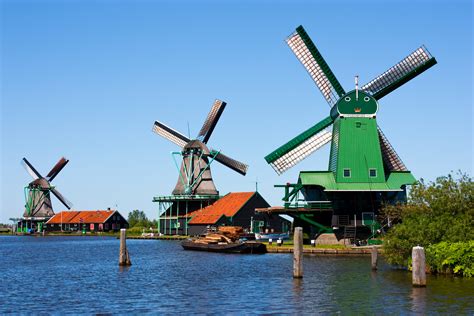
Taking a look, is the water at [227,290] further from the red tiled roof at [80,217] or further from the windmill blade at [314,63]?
the red tiled roof at [80,217]

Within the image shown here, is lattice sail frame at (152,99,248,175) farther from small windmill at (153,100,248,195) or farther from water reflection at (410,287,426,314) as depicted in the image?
water reflection at (410,287,426,314)

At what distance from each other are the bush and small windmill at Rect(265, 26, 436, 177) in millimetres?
26495

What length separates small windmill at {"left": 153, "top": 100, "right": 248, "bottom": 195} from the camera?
10575 cm

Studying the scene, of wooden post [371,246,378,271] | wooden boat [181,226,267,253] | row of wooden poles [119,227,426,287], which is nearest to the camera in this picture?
row of wooden poles [119,227,426,287]

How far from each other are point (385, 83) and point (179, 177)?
46687 millimetres

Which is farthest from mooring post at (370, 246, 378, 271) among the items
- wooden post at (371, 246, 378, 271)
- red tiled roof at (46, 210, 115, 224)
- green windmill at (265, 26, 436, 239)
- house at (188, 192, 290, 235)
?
red tiled roof at (46, 210, 115, 224)

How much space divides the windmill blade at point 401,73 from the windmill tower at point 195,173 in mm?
40643

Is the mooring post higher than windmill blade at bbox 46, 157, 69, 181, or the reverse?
windmill blade at bbox 46, 157, 69, 181

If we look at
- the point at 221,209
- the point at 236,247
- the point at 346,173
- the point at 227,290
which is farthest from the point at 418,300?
the point at 221,209

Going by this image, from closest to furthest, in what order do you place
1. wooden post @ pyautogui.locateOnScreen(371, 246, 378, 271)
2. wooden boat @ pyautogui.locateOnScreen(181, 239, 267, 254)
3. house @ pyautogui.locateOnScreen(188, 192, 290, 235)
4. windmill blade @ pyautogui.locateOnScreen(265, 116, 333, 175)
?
wooden post @ pyautogui.locateOnScreen(371, 246, 378, 271) < wooden boat @ pyautogui.locateOnScreen(181, 239, 267, 254) < windmill blade @ pyautogui.locateOnScreen(265, 116, 333, 175) < house @ pyautogui.locateOnScreen(188, 192, 290, 235)

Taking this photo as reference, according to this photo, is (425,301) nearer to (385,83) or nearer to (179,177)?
(385,83)

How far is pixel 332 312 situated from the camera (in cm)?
2716

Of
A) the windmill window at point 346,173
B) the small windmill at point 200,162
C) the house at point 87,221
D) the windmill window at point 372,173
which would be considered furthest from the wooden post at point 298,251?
the house at point 87,221

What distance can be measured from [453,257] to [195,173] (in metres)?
71.0
